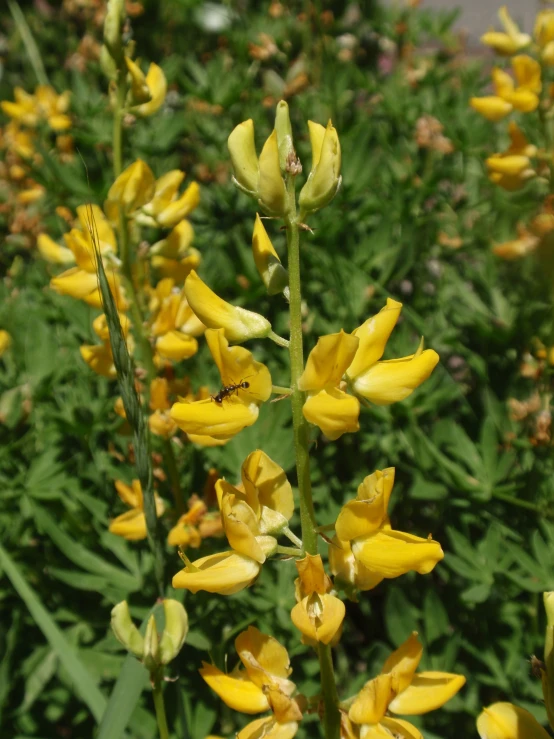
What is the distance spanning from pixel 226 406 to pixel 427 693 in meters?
0.57

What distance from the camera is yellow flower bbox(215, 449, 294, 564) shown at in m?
1.28

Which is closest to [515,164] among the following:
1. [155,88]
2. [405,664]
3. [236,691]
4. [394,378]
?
[155,88]

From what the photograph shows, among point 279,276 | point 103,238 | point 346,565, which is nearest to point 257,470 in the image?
point 346,565

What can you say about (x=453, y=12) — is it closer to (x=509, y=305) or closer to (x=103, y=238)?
(x=509, y=305)

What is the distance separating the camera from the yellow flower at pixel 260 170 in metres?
1.26

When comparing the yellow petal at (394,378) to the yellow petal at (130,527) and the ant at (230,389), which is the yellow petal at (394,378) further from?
the yellow petal at (130,527)

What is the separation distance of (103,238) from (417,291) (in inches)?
55.2

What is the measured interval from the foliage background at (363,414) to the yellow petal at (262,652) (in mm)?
262

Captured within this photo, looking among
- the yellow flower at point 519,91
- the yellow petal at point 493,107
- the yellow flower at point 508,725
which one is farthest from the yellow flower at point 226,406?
the yellow petal at point 493,107

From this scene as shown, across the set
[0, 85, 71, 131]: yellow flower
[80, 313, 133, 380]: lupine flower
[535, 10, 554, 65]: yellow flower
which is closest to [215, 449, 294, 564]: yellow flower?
[80, 313, 133, 380]: lupine flower

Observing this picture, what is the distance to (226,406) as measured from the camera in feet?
4.39

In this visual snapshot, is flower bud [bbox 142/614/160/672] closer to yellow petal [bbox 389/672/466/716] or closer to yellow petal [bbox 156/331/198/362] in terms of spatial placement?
yellow petal [bbox 389/672/466/716]

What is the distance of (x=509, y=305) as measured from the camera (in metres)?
2.83

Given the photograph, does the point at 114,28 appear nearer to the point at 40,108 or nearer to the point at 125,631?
the point at 125,631
